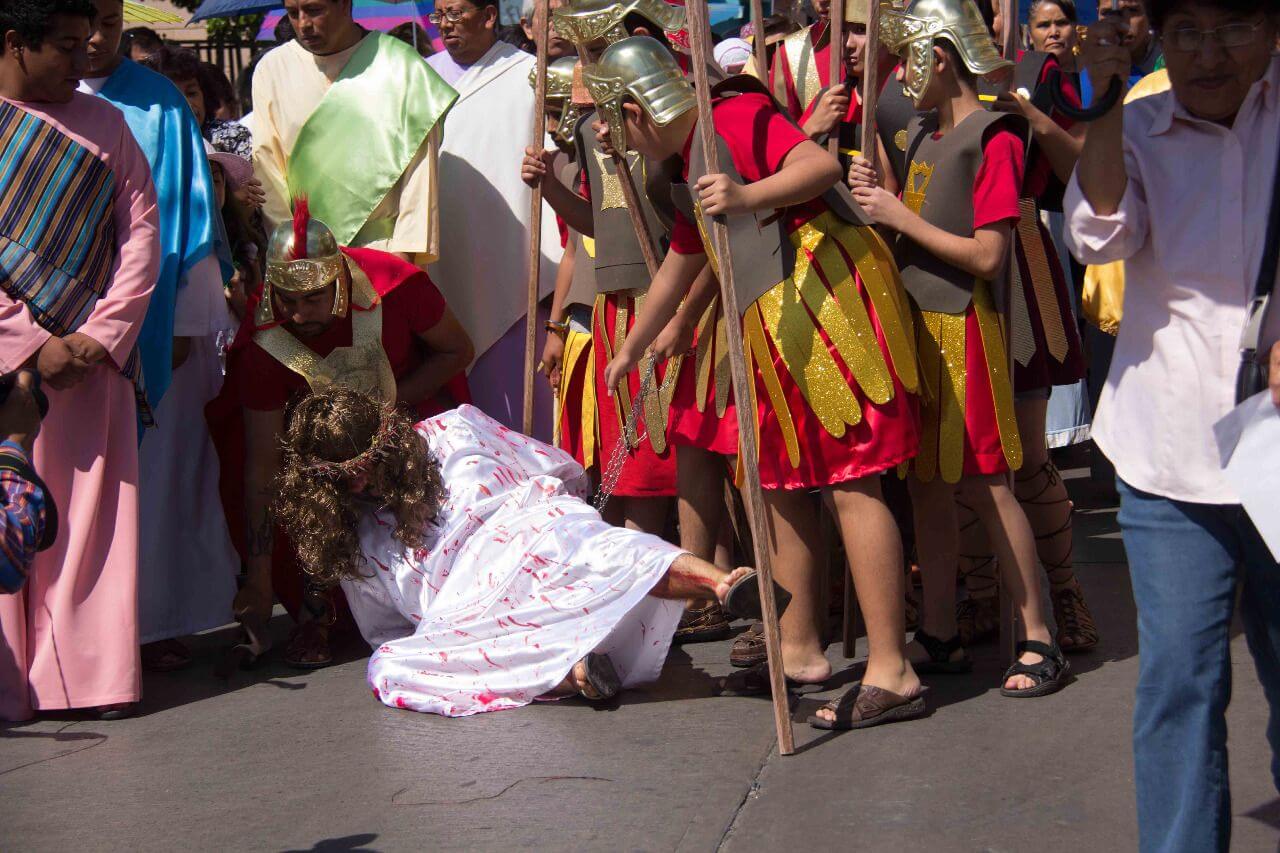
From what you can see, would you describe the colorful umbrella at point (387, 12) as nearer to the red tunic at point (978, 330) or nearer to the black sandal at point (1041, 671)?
the red tunic at point (978, 330)

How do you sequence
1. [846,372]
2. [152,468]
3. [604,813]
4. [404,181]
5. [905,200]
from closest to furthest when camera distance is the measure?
1. [604,813]
2. [846,372]
3. [905,200]
4. [152,468]
5. [404,181]

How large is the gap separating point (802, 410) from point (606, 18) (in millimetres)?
1351

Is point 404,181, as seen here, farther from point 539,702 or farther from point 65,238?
point 539,702

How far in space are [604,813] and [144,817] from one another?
38.7 inches

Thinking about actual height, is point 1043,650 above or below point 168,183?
below

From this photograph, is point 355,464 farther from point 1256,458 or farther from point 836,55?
point 1256,458

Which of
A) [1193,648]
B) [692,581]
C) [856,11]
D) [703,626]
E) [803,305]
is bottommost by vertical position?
[703,626]

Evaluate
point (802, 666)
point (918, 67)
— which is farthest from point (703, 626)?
point (918, 67)

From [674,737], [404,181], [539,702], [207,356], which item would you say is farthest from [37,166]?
[674,737]

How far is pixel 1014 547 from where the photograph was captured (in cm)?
407

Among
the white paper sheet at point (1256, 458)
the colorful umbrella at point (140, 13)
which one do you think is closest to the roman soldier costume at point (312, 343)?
the white paper sheet at point (1256, 458)

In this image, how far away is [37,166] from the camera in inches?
166

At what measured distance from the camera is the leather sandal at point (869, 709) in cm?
384

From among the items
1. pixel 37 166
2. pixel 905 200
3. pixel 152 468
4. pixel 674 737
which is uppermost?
pixel 37 166
